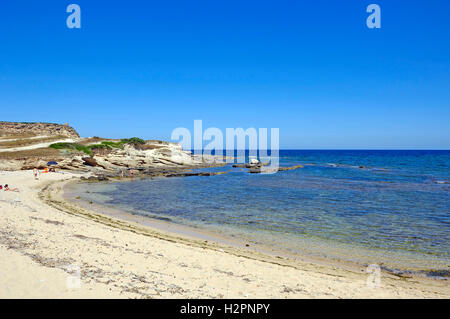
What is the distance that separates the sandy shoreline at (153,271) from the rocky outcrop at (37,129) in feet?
253

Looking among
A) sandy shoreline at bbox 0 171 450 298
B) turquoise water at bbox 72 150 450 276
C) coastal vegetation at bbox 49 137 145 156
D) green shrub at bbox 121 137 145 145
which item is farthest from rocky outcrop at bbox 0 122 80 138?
sandy shoreline at bbox 0 171 450 298

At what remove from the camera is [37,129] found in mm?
83250

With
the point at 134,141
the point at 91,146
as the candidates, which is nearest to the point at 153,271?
the point at 91,146

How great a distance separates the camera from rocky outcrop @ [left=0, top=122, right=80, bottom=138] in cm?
→ 7742

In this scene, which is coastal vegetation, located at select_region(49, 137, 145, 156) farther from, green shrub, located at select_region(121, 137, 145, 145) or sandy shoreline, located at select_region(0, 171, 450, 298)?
sandy shoreline, located at select_region(0, 171, 450, 298)

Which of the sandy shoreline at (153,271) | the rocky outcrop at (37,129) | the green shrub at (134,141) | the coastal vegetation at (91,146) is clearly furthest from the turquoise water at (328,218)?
the rocky outcrop at (37,129)

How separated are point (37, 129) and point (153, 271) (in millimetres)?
91691

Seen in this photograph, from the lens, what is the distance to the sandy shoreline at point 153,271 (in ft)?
24.1

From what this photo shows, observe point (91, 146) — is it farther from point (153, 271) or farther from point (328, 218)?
point (153, 271)

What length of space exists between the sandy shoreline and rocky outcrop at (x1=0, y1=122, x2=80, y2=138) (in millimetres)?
77025

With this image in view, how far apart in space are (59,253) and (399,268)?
12.3 meters

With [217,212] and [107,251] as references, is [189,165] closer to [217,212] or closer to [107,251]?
[217,212]

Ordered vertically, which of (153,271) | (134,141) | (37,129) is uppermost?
(37,129)

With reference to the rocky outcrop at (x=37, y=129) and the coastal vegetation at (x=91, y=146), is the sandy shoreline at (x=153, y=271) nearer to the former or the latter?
the coastal vegetation at (x=91, y=146)
